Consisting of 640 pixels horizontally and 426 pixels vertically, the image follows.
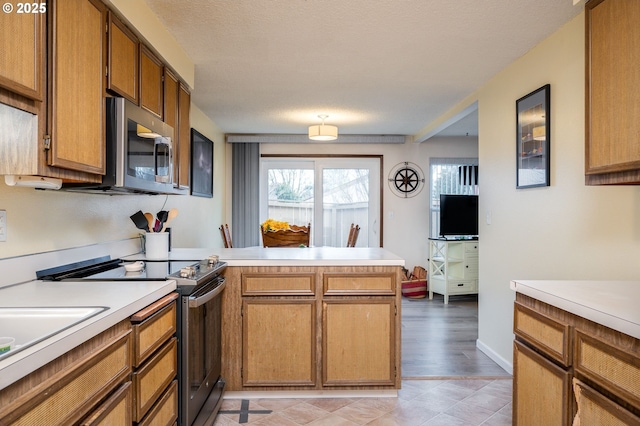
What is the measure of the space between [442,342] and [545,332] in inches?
94.1

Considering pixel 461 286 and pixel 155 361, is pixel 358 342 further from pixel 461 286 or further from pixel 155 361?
pixel 461 286

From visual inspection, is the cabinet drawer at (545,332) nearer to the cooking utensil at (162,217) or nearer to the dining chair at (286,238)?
the cooking utensil at (162,217)

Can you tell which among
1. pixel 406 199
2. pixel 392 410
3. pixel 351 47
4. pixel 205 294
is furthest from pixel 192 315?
pixel 406 199

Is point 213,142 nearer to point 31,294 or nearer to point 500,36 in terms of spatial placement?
point 500,36

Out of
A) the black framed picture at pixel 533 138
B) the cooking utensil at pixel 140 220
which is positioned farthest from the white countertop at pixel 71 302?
the black framed picture at pixel 533 138

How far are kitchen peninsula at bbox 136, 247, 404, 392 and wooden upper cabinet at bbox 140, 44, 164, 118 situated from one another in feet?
3.36

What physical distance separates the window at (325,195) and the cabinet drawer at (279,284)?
12.8ft

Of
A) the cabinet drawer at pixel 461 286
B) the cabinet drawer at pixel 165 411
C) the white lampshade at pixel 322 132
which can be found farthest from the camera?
the cabinet drawer at pixel 461 286

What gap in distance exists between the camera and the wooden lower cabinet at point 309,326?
8.65 feet

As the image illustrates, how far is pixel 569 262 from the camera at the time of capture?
98.2 inches

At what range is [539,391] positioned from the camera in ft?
5.45

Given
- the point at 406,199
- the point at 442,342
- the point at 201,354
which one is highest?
the point at 406,199

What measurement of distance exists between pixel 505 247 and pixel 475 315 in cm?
192

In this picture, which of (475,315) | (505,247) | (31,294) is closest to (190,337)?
(31,294)
